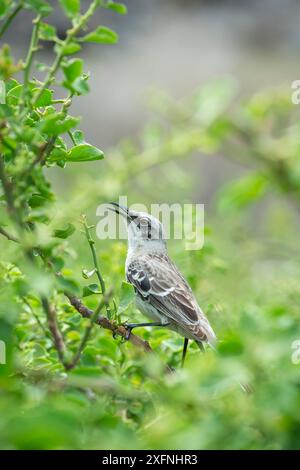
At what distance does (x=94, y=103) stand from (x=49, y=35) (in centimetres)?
1168

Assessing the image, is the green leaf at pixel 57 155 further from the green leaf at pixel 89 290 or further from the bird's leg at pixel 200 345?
the bird's leg at pixel 200 345

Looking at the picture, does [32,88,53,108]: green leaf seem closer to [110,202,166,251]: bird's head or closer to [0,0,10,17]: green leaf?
[0,0,10,17]: green leaf

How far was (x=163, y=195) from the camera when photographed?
474 cm

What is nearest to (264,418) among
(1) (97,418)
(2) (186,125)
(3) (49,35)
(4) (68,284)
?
(1) (97,418)

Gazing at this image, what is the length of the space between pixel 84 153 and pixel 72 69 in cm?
36

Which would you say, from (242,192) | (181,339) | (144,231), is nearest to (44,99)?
(242,192)

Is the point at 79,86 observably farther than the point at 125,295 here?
No

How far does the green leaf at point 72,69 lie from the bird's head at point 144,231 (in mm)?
3623

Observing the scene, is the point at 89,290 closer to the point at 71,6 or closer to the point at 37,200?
the point at 37,200

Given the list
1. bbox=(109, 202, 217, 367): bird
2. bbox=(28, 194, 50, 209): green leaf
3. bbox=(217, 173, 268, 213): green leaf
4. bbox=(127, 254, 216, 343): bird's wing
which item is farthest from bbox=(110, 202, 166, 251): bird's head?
bbox=(217, 173, 268, 213): green leaf

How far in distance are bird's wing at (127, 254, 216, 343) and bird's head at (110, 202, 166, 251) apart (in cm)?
26

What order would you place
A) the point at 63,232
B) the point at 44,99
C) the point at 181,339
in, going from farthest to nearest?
the point at 181,339
the point at 44,99
the point at 63,232

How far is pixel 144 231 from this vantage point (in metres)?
5.48

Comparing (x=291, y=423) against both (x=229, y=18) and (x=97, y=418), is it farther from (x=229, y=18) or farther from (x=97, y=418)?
(x=229, y=18)
